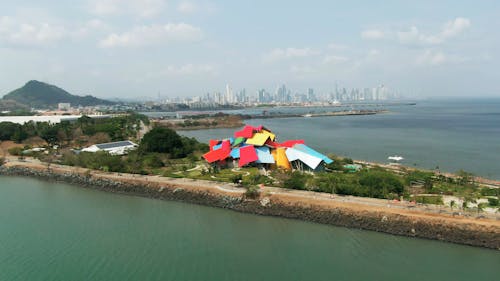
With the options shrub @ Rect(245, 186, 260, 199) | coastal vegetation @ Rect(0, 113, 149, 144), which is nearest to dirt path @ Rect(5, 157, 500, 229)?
shrub @ Rect(245, 186, 260, 199)

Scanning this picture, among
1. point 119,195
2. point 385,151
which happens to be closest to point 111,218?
point 119,195

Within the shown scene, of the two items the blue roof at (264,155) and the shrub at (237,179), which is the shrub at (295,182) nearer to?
the shrub at (237,179)

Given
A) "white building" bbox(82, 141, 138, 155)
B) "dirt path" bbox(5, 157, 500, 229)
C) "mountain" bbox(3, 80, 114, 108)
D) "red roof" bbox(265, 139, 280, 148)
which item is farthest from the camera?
"mountain" bbox(3, 80, 114, 108)

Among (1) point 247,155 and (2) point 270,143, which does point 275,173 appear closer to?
(1) point 247,155

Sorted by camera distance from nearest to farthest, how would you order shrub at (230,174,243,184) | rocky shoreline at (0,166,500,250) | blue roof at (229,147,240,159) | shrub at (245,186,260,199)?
rocky shoreline at (0,166,500,250) < shrub at (245,186,260,199) < shrub at (230,174,243,184) < blue roof at (229,147,240,159)

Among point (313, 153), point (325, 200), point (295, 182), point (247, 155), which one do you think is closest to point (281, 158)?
point (313, 153)

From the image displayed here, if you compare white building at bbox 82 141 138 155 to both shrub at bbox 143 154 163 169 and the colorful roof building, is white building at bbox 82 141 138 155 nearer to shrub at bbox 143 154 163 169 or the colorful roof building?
shrub at bbox 143 154 163 169
